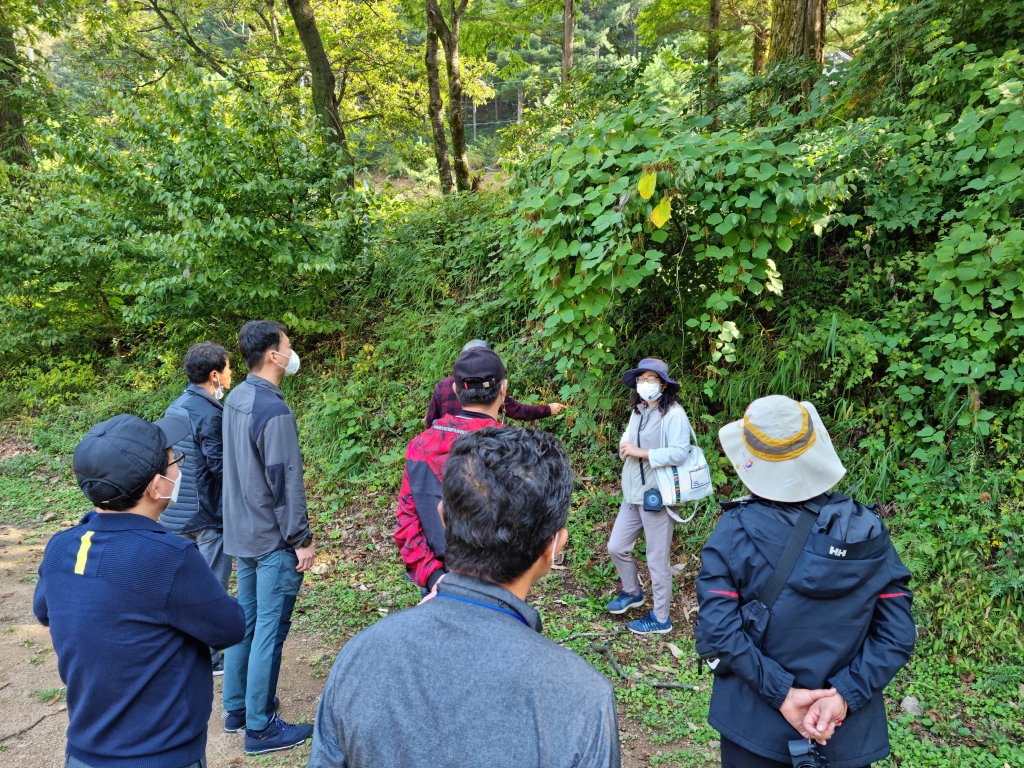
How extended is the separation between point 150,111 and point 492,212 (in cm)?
428

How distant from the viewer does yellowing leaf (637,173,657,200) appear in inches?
151

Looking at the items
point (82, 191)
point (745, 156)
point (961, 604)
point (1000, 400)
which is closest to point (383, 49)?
point (82, 191)

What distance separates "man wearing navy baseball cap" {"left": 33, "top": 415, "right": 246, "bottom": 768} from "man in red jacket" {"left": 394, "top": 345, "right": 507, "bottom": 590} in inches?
30.6

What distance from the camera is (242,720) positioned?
358 cm

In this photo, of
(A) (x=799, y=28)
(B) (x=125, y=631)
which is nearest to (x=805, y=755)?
(B) (x=125, y=631)

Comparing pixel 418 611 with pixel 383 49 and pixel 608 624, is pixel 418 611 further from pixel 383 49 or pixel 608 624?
pixel 383 49

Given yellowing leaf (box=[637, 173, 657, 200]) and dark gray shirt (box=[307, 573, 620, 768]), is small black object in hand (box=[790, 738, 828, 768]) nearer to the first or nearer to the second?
dark gray shirt (box=[307, 573, 620, 768])

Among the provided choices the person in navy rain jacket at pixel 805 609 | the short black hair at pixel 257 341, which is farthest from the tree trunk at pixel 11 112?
the person in navy rain jacket at pixel 805 609

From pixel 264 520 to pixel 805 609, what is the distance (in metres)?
2.69

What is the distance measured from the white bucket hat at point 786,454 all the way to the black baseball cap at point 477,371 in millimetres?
1113

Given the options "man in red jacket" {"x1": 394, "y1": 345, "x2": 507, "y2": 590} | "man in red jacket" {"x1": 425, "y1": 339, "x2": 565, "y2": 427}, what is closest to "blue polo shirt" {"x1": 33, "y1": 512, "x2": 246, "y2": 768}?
"man in red jacket" {"x1": 394, "y1": 345, "x2": 507, "y2": 590}

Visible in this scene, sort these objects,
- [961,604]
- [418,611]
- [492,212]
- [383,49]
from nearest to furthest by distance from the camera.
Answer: [418,611] < [961,604] < [492,212] < [383,49]

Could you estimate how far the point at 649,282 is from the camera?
216 inches

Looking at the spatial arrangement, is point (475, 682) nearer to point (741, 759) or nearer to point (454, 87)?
point (741, 759)
